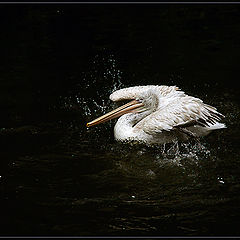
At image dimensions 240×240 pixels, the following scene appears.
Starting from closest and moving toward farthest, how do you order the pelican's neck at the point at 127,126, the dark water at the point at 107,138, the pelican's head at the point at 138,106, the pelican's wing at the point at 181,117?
the dark water at the point at 107,138 < the pelican's wing at the point at 181,117 < the pelican's neck at the point at 127,126 < the pelican's head at the point at 138,106

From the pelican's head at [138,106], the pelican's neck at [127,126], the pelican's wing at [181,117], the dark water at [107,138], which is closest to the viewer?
the dark water at [107,138]

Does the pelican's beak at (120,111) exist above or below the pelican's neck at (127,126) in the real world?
above

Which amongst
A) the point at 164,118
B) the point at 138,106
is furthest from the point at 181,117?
the point at 138,106

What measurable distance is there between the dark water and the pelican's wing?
1.00ft

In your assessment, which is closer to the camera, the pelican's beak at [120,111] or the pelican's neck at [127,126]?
the pelican's neck at [127,126]

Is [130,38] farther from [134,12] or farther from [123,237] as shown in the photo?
[123,237]

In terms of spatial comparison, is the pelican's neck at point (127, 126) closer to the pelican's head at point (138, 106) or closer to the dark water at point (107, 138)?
the pelican's head at point (138, 106)

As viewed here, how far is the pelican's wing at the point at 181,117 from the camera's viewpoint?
5586 mm

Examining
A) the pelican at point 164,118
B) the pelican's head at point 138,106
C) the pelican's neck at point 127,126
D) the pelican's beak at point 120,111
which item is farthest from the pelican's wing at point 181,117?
the pelican's beak at point 120,111

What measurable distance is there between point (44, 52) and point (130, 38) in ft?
7.21

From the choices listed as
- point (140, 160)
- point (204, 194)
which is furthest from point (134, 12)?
point (204, 194)

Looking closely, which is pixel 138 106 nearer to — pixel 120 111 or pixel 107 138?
pixel 120 111

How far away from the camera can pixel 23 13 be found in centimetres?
1456

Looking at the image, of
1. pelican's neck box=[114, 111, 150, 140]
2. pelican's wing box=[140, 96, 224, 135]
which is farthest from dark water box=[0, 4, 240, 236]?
pelican's wing box=[140, 96, 224, 135]
